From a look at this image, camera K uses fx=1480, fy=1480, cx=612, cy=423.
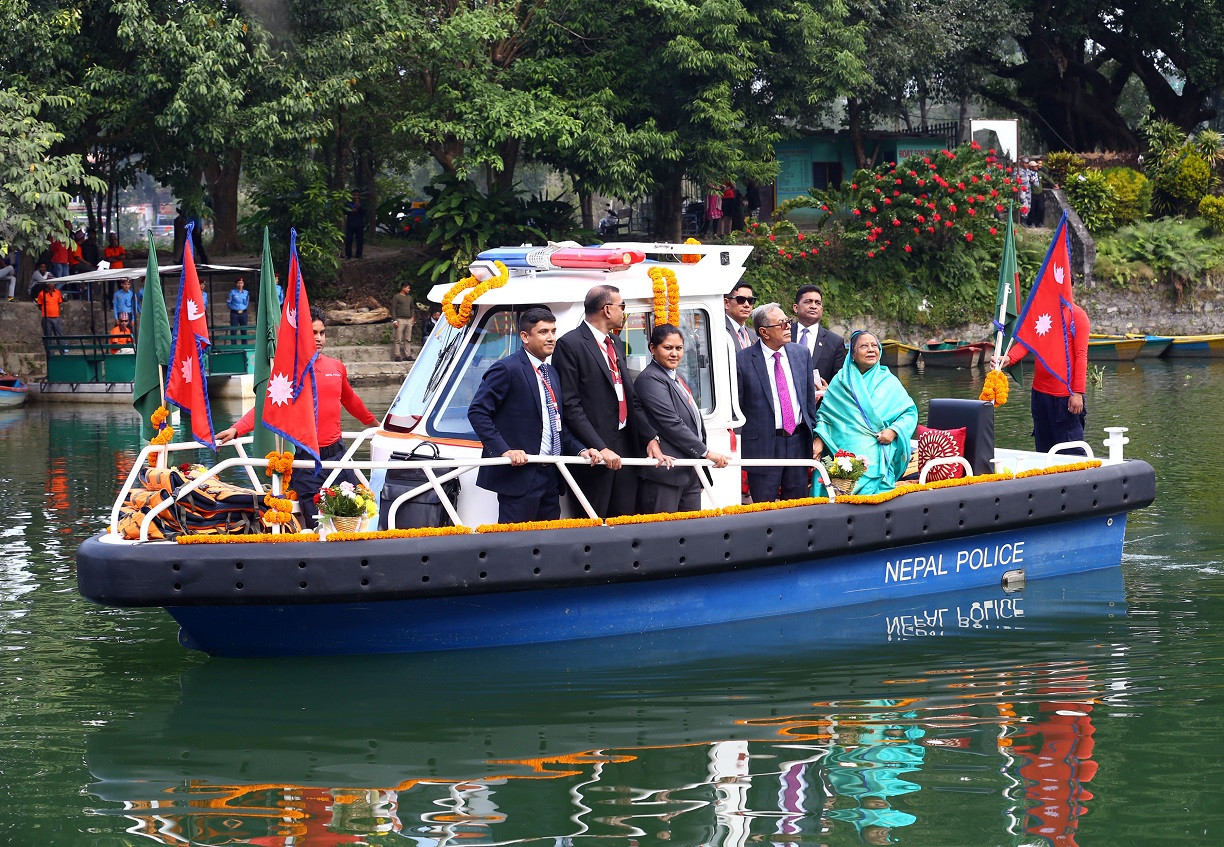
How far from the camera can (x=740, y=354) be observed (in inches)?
350

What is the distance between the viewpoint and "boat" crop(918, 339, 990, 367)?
29453mm

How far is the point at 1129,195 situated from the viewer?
33.6 m

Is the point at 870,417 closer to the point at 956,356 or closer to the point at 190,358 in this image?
the point at 190,358

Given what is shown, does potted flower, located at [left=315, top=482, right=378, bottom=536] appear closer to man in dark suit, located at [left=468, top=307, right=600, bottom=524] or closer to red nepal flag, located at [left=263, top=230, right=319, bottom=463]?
red nepal flag, located at [left=263, top=230, right=319, bottom=463]

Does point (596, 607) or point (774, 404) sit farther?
point (774, 404)

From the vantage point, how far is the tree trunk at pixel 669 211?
33.8 metres

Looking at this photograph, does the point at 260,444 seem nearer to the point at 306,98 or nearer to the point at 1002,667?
the point at 1002,667

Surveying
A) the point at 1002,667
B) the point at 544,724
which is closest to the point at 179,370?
the point at 544,724

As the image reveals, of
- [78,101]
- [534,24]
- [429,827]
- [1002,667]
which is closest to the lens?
[429,827]

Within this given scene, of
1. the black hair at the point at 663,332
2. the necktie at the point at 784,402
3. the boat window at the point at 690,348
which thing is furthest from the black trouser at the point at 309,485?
the necktie at the point at 784,402

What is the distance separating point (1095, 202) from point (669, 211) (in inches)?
381

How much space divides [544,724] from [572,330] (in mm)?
2209

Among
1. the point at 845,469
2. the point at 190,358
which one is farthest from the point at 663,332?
the point at 190,358

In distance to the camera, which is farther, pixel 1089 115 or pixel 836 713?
pixel 1089 115
